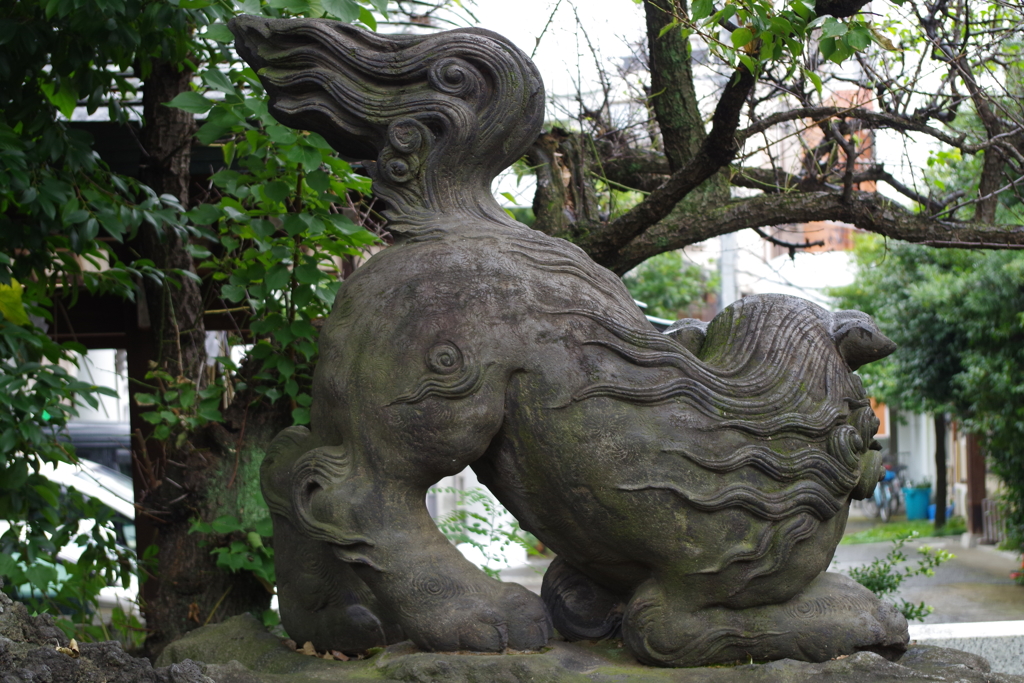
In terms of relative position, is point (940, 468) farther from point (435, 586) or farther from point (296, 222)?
point (435, 586)

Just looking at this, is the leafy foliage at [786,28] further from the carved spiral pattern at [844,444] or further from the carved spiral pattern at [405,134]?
the carved spiral pattern at [844,444]

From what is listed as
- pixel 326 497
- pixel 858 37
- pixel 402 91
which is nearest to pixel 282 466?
pixel 326 497

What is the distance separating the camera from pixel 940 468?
15.0m

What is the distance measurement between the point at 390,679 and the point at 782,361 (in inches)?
45.4

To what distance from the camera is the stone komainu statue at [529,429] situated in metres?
2.09

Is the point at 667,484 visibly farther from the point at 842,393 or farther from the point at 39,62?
the point at 39,62

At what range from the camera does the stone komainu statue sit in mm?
2086

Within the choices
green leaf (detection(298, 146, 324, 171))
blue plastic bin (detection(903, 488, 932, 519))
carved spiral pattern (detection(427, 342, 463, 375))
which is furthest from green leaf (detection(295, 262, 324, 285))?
blue plastic bin (detection(903, 488, 932, 519))

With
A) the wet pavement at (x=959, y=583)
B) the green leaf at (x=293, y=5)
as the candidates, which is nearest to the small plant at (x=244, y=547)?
the green leaf at (x=293, y=5)

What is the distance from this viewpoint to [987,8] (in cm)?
442

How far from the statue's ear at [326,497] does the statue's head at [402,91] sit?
0.60 m

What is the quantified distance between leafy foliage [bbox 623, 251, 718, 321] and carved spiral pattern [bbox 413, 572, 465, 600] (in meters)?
11.6

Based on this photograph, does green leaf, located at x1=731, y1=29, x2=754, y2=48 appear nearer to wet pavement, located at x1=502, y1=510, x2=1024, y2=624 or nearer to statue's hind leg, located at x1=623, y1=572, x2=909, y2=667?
statue's hind leg, located at x1=623, y1=572, x2=909, y2=667

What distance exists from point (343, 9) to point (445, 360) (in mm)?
1145
